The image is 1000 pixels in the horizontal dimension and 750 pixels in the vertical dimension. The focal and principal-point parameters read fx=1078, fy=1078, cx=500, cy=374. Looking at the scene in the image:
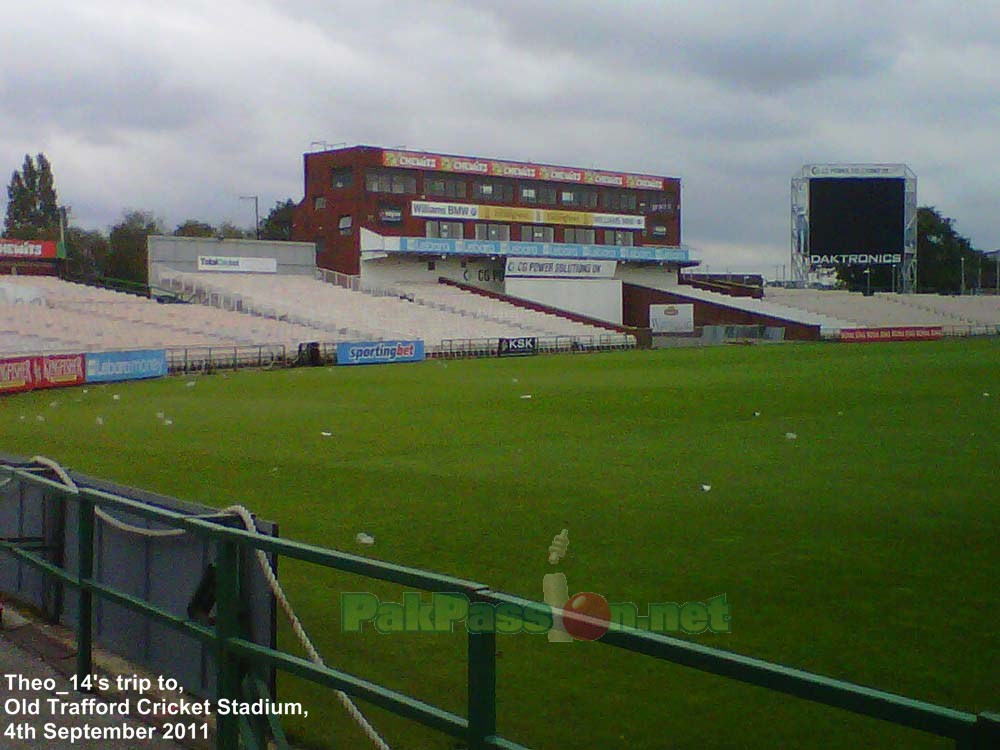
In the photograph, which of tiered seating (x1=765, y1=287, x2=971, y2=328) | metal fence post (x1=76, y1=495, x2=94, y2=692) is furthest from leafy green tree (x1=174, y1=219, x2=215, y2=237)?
metal fence post (x1=76, y1=495, x2=94, y2=692)

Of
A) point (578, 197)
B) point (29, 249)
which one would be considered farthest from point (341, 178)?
point (29, 249)

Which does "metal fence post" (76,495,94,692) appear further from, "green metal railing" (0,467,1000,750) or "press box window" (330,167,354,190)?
A: "press box window" (330,167,354,190)

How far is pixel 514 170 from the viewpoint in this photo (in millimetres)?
76188

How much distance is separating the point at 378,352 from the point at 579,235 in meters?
35.6

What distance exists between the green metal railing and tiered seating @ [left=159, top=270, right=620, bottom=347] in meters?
47.7

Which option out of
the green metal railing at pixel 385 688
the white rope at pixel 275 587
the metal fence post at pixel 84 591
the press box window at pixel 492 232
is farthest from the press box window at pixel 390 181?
the metal fence post at pixel 84 591

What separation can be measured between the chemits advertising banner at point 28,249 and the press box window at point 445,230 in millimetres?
23458

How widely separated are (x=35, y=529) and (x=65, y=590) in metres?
0.50

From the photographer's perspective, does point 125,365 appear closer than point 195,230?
Yes

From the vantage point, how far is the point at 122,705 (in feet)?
19.8

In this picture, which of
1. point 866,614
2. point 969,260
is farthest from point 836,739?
point 969,260

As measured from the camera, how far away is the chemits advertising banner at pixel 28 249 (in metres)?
61.1

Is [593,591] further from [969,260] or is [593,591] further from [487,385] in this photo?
[969,260]

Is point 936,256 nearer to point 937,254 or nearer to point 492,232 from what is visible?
point 937,254
